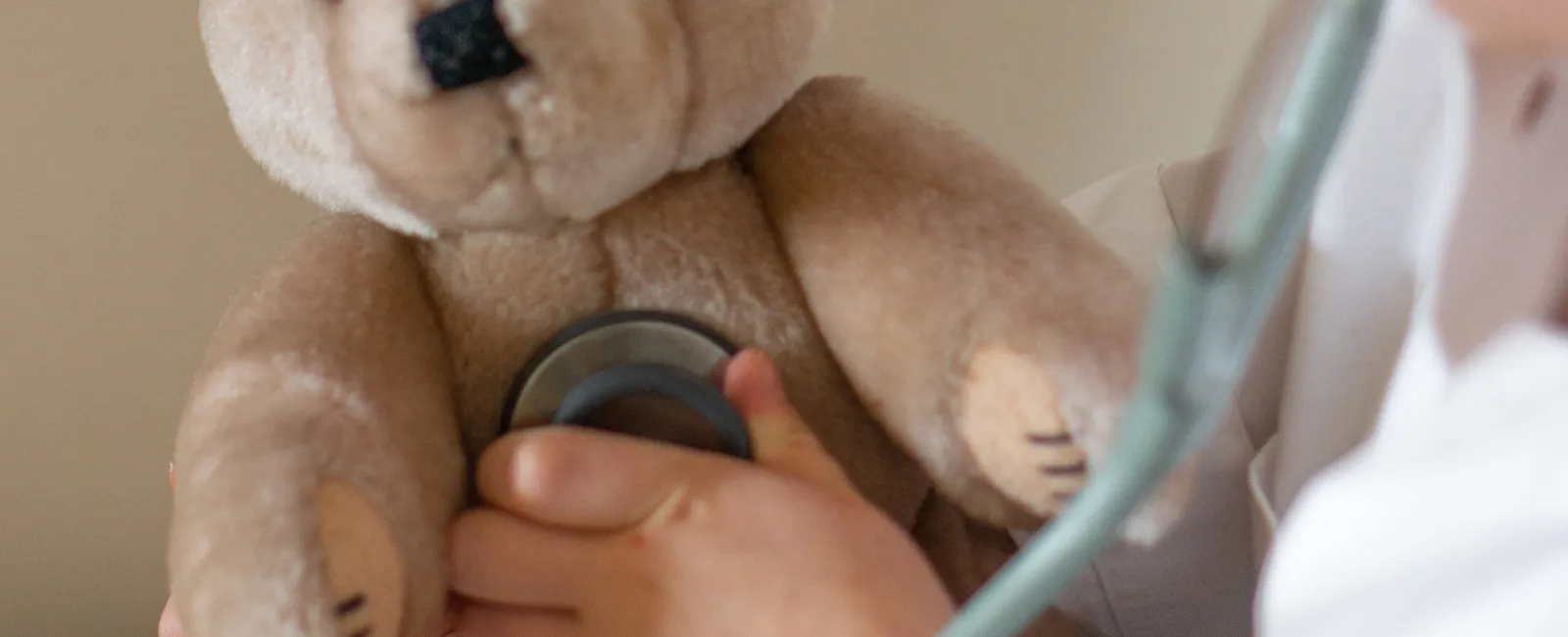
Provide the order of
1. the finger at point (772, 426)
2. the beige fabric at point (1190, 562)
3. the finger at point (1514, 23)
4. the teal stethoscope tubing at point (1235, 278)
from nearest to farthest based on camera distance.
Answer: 1. the teal stethoscope tubing at point (1235, 278)
2. the finger at point (1514, 23)
3. the finger at point (772, 426)
4. the beige fabric at point (1190, 562)

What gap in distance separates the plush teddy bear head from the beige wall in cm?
22

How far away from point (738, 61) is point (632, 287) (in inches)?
3.5

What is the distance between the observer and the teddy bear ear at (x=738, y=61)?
0.37 metres

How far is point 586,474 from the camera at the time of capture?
0.37 metres

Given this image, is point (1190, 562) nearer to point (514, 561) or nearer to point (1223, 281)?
point (514, 561)

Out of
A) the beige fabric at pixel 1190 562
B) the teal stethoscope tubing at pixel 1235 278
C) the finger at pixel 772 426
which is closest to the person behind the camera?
the teal stethoscope tubing at pixel 1235 278

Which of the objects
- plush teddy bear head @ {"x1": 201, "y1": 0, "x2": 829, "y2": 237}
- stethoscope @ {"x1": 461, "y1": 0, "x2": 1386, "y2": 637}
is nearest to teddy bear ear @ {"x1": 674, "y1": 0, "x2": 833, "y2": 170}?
plush teddy bear head @ {"x1": 201, "y1": 0, "x2": 829, "y2": 237}

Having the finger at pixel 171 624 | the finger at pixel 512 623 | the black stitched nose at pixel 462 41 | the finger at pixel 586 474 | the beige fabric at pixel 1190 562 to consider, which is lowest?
the beige fabric at pixel 1190 562

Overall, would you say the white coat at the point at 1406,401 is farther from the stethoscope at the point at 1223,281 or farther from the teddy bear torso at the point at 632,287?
the teddy bear torso at the point at 632,287

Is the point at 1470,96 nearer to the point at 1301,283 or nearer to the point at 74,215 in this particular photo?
the point at 1301,283

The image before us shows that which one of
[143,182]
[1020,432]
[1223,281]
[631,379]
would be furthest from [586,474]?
[143,182]

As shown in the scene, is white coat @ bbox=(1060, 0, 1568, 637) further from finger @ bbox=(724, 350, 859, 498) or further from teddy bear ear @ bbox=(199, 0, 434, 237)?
teddy bear ear @ bbox=(199, 0, 434, 237)

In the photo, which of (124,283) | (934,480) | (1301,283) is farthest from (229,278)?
(1301,283)

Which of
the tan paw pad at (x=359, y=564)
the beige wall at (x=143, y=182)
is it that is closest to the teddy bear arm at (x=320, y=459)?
the tan paw pad at (x=359, y=564)
